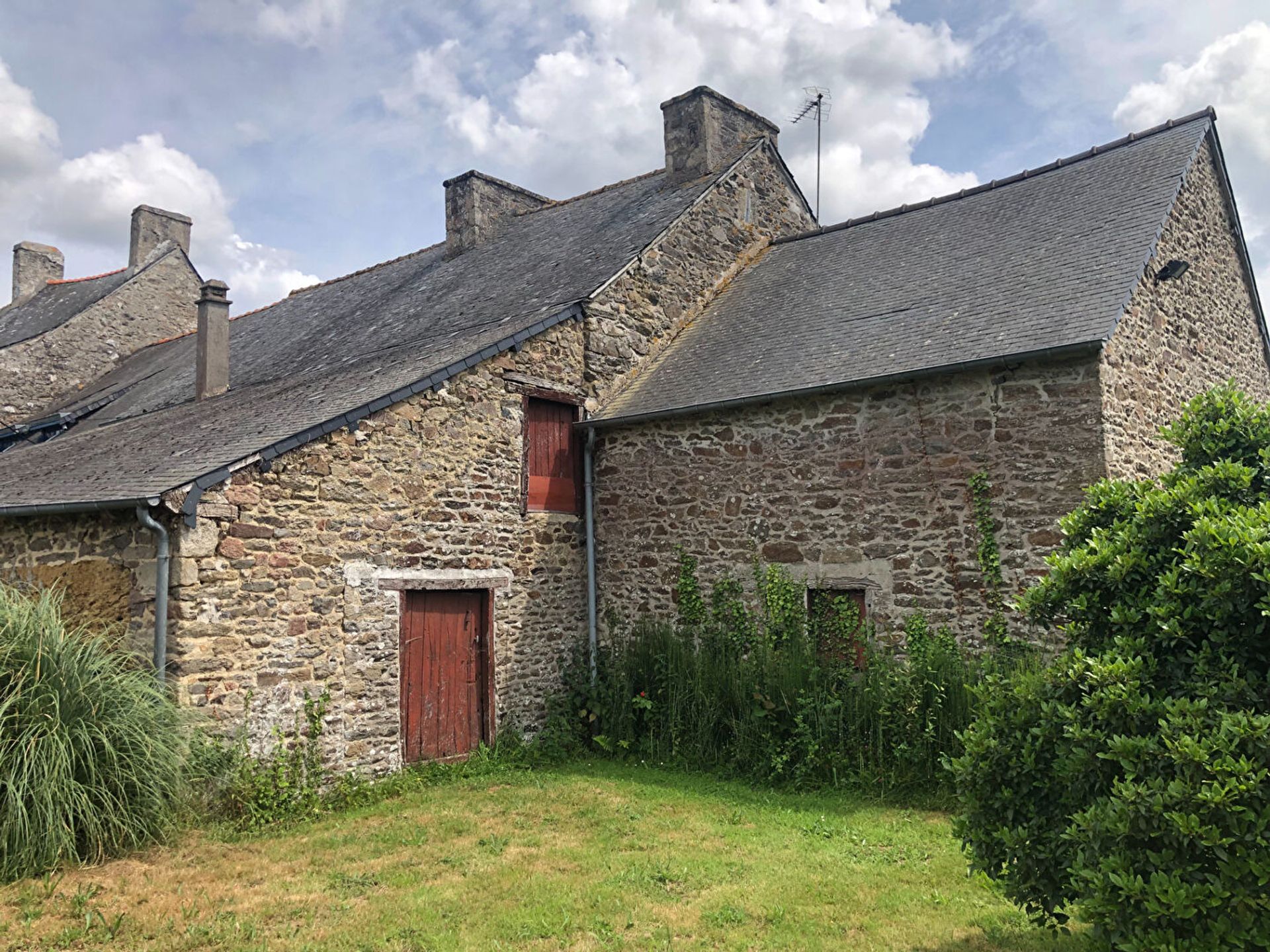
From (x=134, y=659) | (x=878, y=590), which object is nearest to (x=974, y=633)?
(x=878, y=590)

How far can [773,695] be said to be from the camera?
8789mm

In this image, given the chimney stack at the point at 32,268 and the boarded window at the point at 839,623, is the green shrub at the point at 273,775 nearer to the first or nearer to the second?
the boarded window at the point at 839,623

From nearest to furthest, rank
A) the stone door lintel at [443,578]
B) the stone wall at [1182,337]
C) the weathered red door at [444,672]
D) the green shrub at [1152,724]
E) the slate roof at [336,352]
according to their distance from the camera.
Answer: the green shrub at [1152,724]
the stone wall at [1182,337]
the slate roof at [336,352]
the stone door lintel at [443,578]
the weathered red door at [444,672]

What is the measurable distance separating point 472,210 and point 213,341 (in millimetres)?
5120

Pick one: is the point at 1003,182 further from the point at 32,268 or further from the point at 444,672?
the point at 32,268

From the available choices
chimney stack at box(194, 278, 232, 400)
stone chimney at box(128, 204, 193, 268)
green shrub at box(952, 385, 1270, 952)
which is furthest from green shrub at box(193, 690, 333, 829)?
stone chimney at box(128, 204, 193, 268)

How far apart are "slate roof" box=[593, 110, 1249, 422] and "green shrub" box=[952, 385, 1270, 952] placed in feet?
12.0

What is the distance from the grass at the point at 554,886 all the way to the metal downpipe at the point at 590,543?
9.88ft

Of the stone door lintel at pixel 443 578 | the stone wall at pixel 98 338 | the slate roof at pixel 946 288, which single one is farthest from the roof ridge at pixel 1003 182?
the stone wall at pixel 98 338

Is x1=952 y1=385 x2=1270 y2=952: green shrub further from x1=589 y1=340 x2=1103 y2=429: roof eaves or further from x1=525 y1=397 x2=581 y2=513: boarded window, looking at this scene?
x1=525 y1=397 x2=581 y2=513: boarded window

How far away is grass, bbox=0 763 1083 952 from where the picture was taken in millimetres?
5012

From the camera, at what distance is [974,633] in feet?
26.6

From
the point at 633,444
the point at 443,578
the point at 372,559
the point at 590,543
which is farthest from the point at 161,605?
the point at 633,444

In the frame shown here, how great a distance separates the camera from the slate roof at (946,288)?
8.55m
